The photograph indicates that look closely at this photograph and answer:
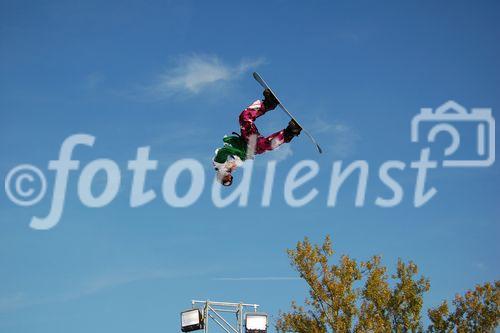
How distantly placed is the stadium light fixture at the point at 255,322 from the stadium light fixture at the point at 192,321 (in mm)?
1346

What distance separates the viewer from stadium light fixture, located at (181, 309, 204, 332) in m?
20.9

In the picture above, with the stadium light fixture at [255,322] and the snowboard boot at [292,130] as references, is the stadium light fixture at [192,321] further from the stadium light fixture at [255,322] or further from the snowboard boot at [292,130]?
the snowboard boot at [292,130]

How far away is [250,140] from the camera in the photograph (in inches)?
403

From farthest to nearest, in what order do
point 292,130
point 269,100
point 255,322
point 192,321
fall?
point 192,321 < point 255,322 < point 292,130 < point 269,100

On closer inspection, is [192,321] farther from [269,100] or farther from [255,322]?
[269,100]

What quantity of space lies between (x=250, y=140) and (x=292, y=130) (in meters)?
0.61

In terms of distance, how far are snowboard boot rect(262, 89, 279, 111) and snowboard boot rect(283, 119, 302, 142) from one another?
1.25 feet

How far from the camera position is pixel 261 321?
68.3 feet

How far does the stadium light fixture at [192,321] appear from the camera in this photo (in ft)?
68.6

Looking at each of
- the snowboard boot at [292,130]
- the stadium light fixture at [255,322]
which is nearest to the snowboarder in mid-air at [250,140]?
the snowboard boot at [292,130]

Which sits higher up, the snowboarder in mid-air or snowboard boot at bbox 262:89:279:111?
snowboard boot at bbox 262:89:279:111

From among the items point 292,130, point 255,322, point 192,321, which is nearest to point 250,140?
point 292,130

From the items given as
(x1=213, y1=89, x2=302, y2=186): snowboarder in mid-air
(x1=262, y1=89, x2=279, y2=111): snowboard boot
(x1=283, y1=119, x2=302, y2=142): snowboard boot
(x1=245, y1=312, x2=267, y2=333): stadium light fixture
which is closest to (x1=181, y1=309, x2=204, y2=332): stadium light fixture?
(x1=245, y1=312, x2=267, y2=333): stadium light fixture

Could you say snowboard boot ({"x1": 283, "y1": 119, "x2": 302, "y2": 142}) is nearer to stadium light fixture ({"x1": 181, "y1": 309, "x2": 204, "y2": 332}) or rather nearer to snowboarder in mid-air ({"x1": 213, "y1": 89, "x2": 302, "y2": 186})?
snowboarder in mid-air ({"x1": 213, "y1": 89, "x2": 302, "y2": 186})
